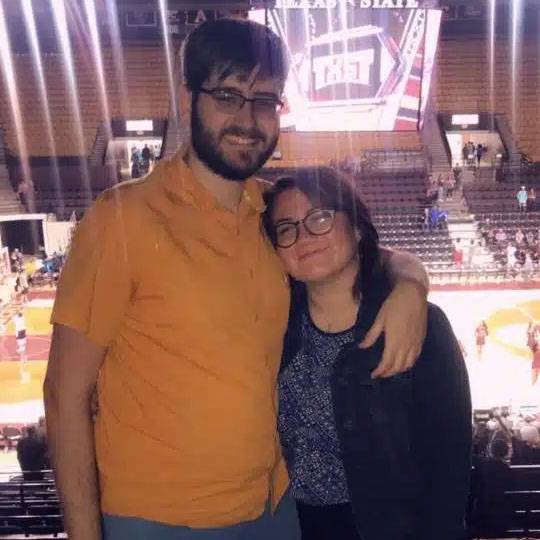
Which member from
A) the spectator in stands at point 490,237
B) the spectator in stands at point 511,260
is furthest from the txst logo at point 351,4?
the spectator in stands at point 511,260

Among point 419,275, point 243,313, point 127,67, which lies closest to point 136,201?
point 243,313

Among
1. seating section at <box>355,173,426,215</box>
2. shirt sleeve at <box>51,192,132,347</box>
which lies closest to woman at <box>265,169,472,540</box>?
shirt sleeve at <box>51,192,132,347</box>

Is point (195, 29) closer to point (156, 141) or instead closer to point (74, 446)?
point (74, 446)

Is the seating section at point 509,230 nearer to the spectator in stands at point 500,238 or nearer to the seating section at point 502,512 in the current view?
the spectator in stands at point 500,238

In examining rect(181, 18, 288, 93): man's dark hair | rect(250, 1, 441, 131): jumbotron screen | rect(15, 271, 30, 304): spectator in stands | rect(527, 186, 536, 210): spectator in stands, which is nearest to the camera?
rect(181, 18, 288, 93): man's dark hair

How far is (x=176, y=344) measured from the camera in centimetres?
137

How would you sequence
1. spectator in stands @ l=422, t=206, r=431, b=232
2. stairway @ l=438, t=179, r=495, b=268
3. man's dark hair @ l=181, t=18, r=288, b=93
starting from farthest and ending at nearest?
1. spectator in stands @ l=422, t=206, r=431, b=232
2. stairway @ l=438, t=179, r=495, b=268
3. man's dark hair @ l=181, t=18, r=288, b=93

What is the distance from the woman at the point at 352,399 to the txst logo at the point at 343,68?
53.6 feet

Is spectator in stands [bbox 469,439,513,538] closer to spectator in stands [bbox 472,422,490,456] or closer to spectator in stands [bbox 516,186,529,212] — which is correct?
spectator in stands [bbox 472,422,490,456]

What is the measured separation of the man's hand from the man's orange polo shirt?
0.23 metres

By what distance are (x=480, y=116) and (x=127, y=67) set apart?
10.4 meters

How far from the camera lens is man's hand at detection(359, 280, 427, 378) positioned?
146cm

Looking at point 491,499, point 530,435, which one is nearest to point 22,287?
point 530,435

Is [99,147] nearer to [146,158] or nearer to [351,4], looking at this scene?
[146,158]
